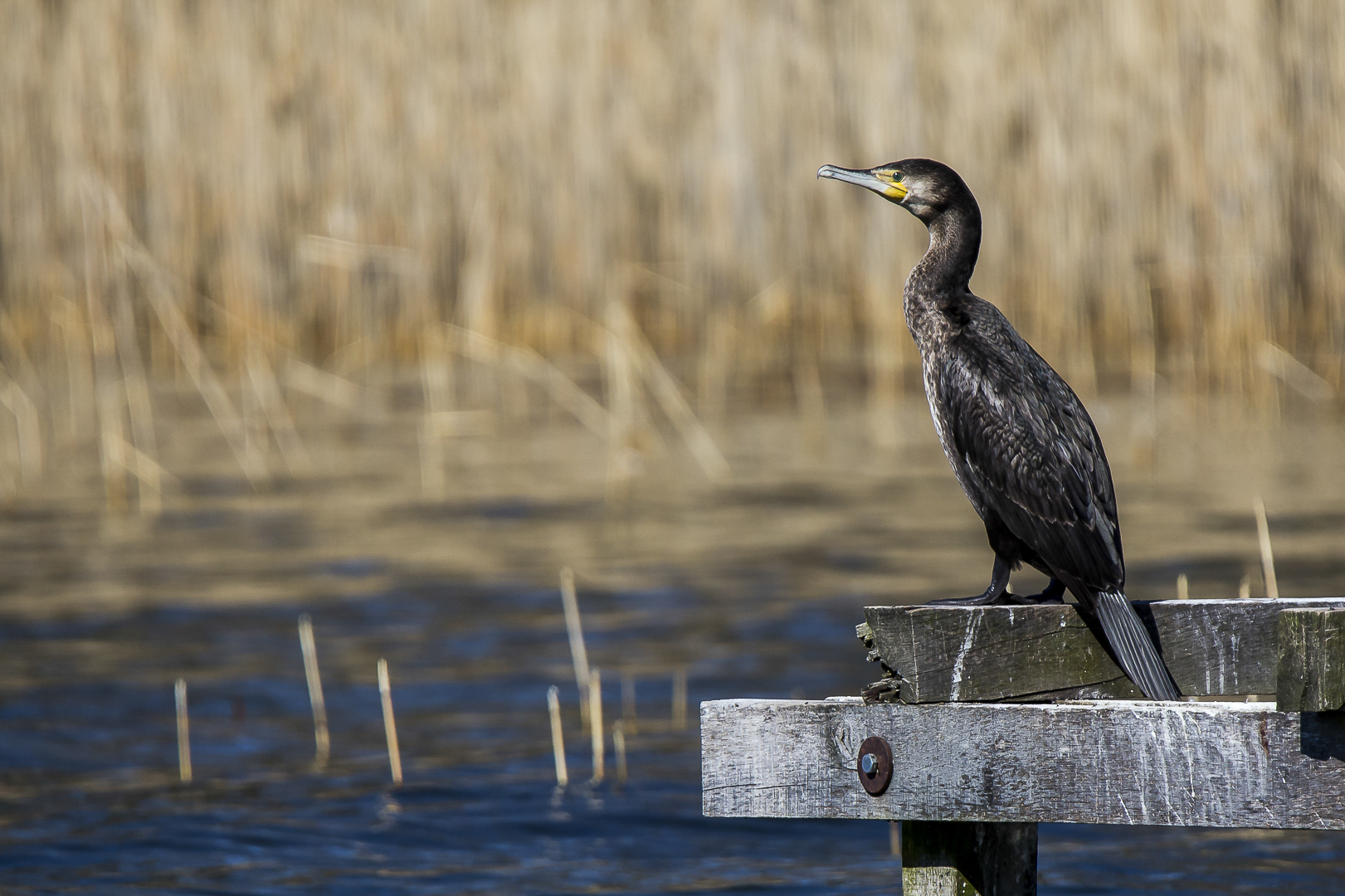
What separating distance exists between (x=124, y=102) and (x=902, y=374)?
5184 millimetres

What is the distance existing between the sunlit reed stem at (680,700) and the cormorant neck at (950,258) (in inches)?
84.2

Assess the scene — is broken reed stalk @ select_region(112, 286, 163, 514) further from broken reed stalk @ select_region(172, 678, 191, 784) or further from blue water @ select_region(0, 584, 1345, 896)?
broken reed stalk @ select_region(172, 678, 191, 784)

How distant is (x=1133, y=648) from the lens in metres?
2.66

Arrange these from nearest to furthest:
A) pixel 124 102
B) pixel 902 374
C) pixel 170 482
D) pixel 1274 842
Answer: pixel 1274 842
pixel 170 482
pixel 124 102
pixel 902 374

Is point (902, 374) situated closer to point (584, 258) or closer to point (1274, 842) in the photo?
point (584, 258)

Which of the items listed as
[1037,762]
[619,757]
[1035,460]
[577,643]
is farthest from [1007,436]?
[619,757]

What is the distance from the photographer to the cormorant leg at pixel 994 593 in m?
2.78

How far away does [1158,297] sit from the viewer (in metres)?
10.1

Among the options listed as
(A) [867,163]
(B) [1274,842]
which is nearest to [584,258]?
(A) [867,163]

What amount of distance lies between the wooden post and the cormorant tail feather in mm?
319

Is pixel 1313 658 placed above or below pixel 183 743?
above

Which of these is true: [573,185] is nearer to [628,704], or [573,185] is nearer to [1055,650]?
[628,704]

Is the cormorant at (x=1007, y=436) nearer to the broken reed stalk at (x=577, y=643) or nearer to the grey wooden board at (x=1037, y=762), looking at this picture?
the grey wooden board at (x=1037, y=762)

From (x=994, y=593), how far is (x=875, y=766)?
542mm
